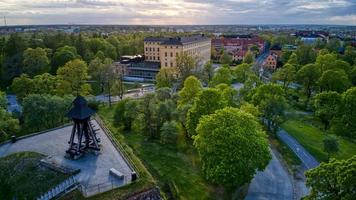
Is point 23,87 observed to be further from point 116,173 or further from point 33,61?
point 116,173

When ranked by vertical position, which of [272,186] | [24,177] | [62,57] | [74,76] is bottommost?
[272,186]

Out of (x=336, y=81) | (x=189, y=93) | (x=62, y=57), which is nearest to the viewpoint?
(x=189, y=93)

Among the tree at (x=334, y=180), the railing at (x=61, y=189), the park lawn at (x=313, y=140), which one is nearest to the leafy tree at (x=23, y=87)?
the railing at (x=61, y=189)

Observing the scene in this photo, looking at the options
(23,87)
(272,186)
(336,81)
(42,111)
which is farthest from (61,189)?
(336,81)

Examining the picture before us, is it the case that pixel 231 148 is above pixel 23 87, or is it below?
below

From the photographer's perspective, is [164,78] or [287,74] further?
[287,74]

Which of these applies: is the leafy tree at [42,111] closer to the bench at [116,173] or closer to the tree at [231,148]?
the bench at [116,173]
